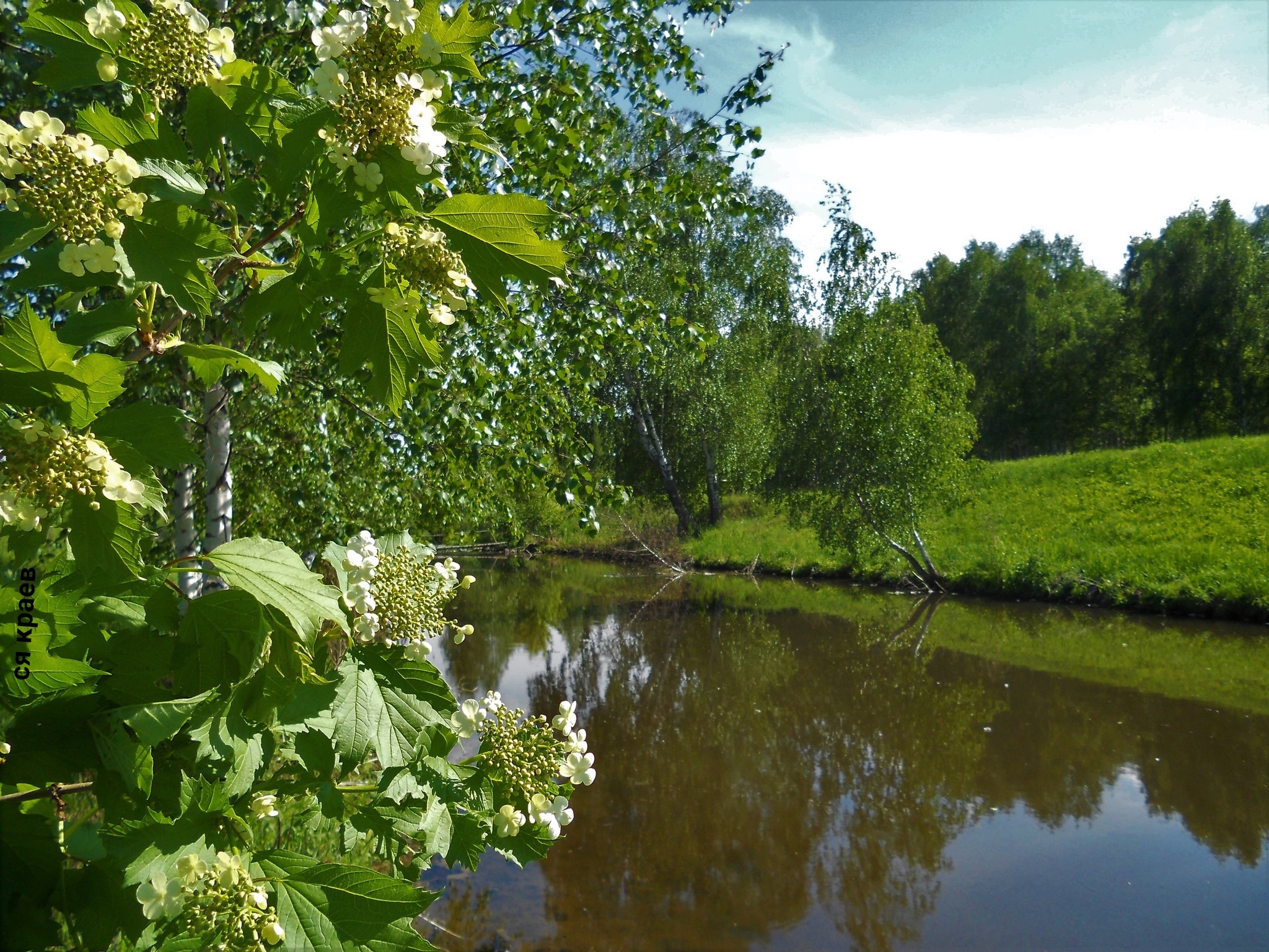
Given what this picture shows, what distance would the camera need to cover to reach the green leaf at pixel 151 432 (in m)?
0.99

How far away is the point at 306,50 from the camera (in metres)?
4.08

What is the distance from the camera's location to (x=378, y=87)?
100 cm

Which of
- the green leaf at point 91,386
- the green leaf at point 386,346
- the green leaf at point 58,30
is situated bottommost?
the green leaf at point 91,386

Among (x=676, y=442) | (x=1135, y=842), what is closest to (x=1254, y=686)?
(x=1135, y=842)

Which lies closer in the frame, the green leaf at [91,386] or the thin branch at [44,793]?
the green leaf at [91,386]

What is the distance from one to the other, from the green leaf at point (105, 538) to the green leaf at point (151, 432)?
78 millimetres

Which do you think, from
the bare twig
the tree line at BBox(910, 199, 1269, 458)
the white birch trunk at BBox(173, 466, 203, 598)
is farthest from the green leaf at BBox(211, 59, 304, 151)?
the tree line at BBox(910, 199, 1269, 458)

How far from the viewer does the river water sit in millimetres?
5711

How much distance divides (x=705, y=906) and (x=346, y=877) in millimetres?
5486

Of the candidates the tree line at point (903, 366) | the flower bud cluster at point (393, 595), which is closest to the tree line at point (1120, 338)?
the tree line at point (903, 366)

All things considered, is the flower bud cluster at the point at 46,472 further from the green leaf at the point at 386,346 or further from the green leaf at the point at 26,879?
the green leaf at the point at 26,879

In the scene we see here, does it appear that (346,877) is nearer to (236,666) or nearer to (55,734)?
(236,666)

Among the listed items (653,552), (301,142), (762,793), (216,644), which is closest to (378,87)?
(301,142)

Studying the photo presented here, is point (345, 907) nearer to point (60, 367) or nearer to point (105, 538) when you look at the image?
point (105, 538)
